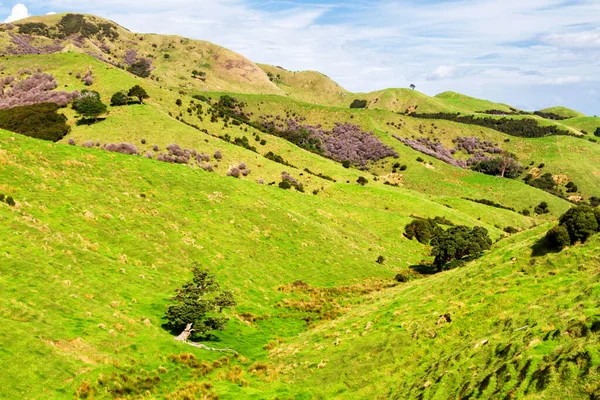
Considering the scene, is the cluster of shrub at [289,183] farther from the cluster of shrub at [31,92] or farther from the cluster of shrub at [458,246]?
the cluster of shrub at [31,92]

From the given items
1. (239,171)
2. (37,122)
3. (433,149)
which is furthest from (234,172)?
(433,149)

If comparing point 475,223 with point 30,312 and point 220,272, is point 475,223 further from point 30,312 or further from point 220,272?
point 30,312

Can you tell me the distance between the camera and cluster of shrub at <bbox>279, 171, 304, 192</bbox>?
7744cm

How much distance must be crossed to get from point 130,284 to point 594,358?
3083 cm

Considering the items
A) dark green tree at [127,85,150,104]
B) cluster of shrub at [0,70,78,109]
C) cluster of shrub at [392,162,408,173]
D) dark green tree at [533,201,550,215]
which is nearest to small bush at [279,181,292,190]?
dark green tree at [127,85,150,104]

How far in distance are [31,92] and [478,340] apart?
113505 millimetres

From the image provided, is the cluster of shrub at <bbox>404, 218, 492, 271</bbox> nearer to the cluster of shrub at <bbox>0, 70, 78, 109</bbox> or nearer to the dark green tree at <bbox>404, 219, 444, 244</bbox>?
the dark green tree at <bbox>404, 219, 444, 244</bbox>

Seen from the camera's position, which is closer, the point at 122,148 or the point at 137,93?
the point at 122,148

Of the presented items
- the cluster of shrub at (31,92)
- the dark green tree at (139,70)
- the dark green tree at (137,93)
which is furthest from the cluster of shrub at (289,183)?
the dark green tree at (139,70)

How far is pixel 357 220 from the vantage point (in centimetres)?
7200

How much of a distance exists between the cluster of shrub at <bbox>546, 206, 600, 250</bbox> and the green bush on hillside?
85599 millimetres

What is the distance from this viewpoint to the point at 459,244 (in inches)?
1984

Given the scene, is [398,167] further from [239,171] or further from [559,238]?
[559,238]

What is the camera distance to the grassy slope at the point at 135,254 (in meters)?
22.4
